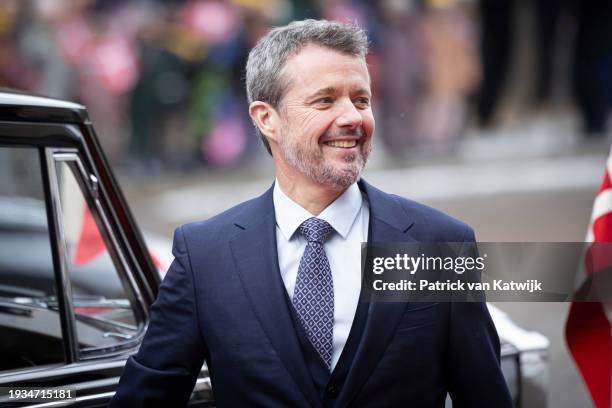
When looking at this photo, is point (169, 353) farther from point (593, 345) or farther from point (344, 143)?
point (593, 345)

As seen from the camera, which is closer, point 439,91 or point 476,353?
point 476,353

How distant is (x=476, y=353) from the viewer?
102 inches

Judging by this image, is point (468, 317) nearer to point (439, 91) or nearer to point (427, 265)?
point (427, 265)

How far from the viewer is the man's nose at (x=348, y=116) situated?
2680 millimetres

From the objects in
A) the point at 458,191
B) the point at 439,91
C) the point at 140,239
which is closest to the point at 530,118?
the point at 439,91

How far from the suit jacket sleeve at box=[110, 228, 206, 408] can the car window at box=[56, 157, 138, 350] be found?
0.37 m

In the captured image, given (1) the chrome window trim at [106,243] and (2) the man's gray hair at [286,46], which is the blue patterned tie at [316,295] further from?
(1) the chrome window trim at [106,243]

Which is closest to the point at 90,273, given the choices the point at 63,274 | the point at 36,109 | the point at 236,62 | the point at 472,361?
the point at 63,274

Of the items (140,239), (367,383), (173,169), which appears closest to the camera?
(367,383)

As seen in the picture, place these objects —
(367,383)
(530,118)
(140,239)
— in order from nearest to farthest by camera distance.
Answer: (367,383) → (140,239) → (530,118)

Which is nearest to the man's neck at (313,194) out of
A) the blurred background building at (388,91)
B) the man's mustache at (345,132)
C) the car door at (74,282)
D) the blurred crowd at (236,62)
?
the man's mustache at (345,132)

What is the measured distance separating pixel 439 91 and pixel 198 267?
13760mm

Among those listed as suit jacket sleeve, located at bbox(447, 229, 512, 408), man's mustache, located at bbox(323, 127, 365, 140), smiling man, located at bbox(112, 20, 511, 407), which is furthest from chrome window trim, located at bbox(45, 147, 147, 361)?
suit jacket sleeve, located at bbox(447, 229, 512, 408)

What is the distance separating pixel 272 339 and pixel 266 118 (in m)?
0.56
